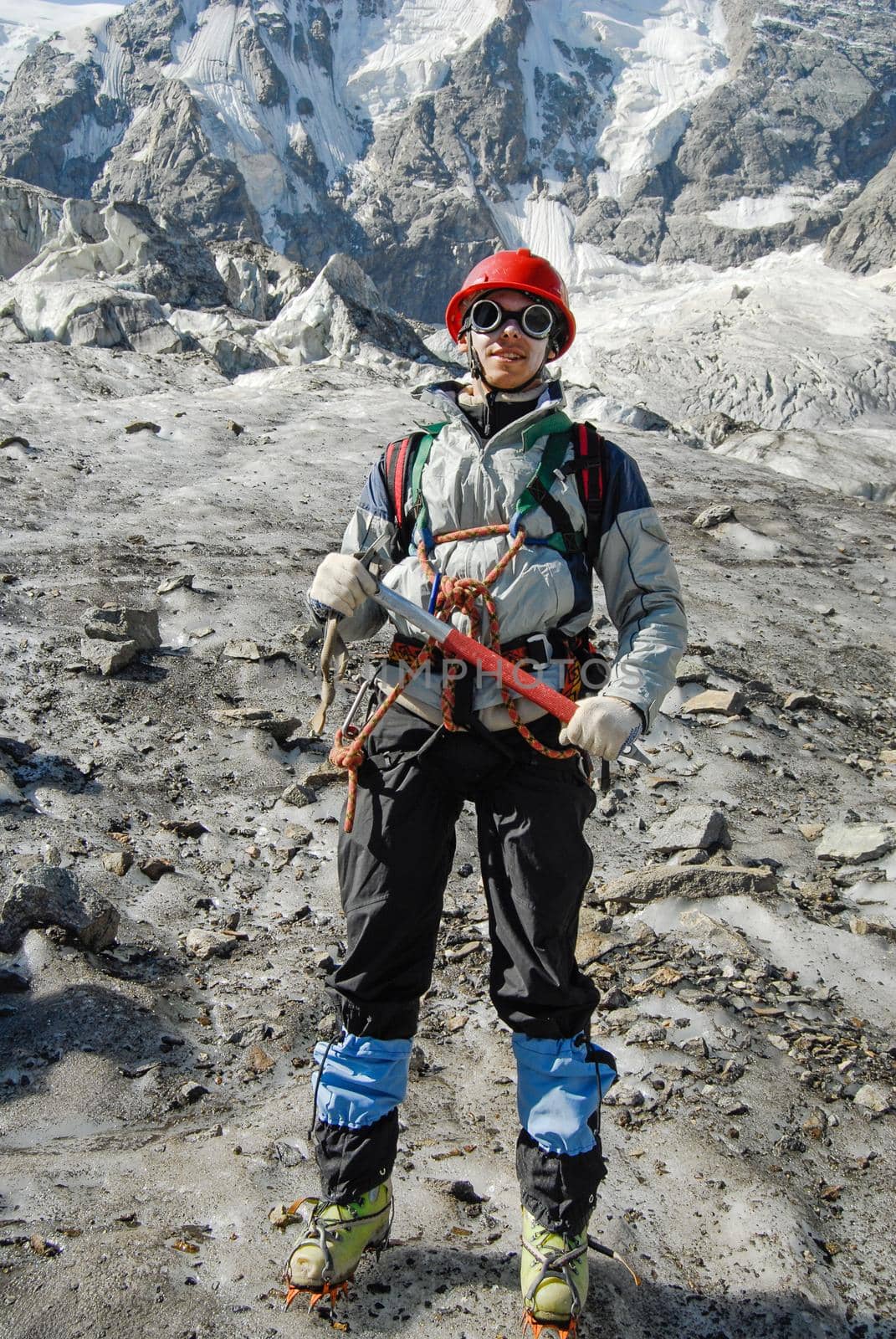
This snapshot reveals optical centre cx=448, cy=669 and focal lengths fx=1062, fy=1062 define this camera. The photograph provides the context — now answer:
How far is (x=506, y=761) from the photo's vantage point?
269 centimetres

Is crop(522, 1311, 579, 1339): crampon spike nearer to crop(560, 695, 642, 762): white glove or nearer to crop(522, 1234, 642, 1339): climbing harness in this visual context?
crop(522, 1234, 642, 1339): climbing harness

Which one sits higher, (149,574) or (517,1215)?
(517,1215)

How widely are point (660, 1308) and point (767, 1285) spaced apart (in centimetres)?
30

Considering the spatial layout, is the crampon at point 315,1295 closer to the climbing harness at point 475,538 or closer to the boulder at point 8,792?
the climbing harness at point 475,538

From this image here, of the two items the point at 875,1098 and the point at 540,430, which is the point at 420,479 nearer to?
the point at 540,430

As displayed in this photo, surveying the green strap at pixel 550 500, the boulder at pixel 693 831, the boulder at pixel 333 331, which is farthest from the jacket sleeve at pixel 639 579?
the boulder at pixel 333 331

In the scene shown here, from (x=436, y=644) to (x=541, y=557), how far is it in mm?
350

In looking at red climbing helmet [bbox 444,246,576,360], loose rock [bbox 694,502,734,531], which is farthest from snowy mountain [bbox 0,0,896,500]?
red climbing helmet [bbox 444,246,576,360]

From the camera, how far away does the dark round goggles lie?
2834 mm

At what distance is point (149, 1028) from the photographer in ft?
12.4

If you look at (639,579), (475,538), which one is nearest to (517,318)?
(475,538)

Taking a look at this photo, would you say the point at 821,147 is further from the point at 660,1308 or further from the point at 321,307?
the point at 660,1308

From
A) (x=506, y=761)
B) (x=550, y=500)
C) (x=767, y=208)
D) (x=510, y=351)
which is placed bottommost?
(x=767, y=208)

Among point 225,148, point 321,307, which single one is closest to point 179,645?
point 321,307
